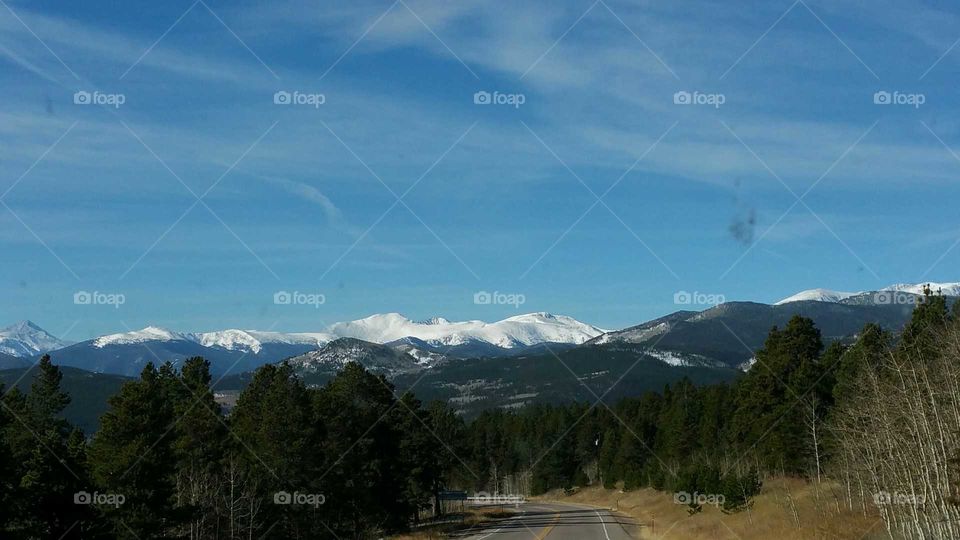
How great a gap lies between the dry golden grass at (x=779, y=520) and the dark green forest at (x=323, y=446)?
1356 millimetres

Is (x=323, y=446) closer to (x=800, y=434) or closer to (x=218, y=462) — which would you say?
(x=218, y=462)

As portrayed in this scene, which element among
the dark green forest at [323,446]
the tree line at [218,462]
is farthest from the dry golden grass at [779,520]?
the tree line at [218,462]

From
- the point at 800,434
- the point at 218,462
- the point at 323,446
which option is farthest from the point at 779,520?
the point at 218,462

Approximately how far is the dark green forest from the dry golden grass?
4.45 feet

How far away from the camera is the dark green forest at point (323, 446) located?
3409 centimetres

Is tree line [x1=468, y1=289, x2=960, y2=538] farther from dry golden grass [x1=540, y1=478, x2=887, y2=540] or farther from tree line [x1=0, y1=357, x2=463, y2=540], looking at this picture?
tree line [x1=0, y1=357, x2=463, y2=540]

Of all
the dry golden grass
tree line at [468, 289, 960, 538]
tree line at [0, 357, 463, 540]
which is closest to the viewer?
tree line at [468, 289, 960, 538]

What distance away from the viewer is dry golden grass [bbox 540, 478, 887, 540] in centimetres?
3406

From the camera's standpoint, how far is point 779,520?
40.3 m

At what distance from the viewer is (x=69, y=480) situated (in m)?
38.7

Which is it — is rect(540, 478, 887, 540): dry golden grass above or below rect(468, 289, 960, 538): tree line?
below

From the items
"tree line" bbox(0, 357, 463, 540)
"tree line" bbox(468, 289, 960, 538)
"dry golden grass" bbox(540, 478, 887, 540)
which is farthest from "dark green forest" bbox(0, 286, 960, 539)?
"dry golden grass" bbox(540, 478, 887, 540)

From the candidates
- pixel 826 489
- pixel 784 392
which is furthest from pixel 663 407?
pixel 826 489

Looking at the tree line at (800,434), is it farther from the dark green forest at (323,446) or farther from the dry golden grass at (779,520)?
the dry golden grass at (779,520)
